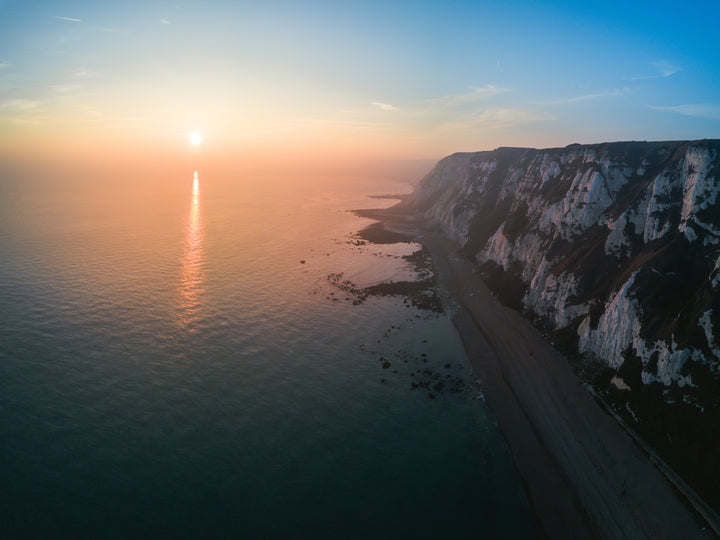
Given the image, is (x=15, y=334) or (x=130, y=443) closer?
Answer: (x=130, y=443)

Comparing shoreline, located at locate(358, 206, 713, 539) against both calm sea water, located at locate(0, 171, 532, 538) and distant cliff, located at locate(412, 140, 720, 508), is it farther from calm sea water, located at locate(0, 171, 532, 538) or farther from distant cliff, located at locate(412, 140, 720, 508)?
distant cliff, located at locate(412, 140, 720, 508)

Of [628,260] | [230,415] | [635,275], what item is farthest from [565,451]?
[230,415]

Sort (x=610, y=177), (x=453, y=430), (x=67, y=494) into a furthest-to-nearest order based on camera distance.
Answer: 1. (x=610, y=177)
2. (x=453, y=430)
3. (x=67, y=494)

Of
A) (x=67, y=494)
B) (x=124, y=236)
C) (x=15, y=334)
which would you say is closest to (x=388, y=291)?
(x=67, y=494)

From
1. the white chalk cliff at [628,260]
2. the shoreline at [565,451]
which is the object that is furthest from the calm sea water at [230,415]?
the white chalk cliff at [628,260]

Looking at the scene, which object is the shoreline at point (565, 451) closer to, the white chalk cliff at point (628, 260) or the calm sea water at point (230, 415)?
the calm sea water at point (230, 415)

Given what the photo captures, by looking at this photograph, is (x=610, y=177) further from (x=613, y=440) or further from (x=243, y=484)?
(x=243, y=484)
